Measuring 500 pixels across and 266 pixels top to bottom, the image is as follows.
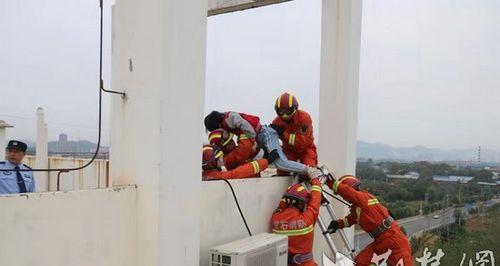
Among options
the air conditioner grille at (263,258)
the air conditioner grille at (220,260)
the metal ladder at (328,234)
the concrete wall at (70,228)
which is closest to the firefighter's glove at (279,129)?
the metal ladder at (328,234)

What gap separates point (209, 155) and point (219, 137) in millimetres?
288

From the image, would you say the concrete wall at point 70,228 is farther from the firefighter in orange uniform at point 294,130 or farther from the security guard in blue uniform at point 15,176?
the firefighter in orange uniform at point 294,130

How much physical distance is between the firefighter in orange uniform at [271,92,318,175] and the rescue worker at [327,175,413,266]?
1.51ft

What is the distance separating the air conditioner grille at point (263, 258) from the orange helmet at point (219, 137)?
1417 millimetres

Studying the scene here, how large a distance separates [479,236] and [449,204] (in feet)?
4.28

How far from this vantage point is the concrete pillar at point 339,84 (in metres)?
5.05

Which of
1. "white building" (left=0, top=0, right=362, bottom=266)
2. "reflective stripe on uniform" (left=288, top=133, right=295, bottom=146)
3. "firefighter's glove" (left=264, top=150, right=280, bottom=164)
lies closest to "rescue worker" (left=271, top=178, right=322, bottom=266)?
"firefighter's glove" (left=264, top=150, right=280, bottom=164)

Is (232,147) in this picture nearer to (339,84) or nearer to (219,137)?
(219,137)

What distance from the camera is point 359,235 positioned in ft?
17.9

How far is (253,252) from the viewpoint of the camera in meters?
3.09

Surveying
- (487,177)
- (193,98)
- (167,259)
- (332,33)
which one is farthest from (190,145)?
(487,177)

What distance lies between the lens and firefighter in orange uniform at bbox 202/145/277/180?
412 centimetres

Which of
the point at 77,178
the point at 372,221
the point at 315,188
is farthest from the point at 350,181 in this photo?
the point at 77,178

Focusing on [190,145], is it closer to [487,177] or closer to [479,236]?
[487,177]
